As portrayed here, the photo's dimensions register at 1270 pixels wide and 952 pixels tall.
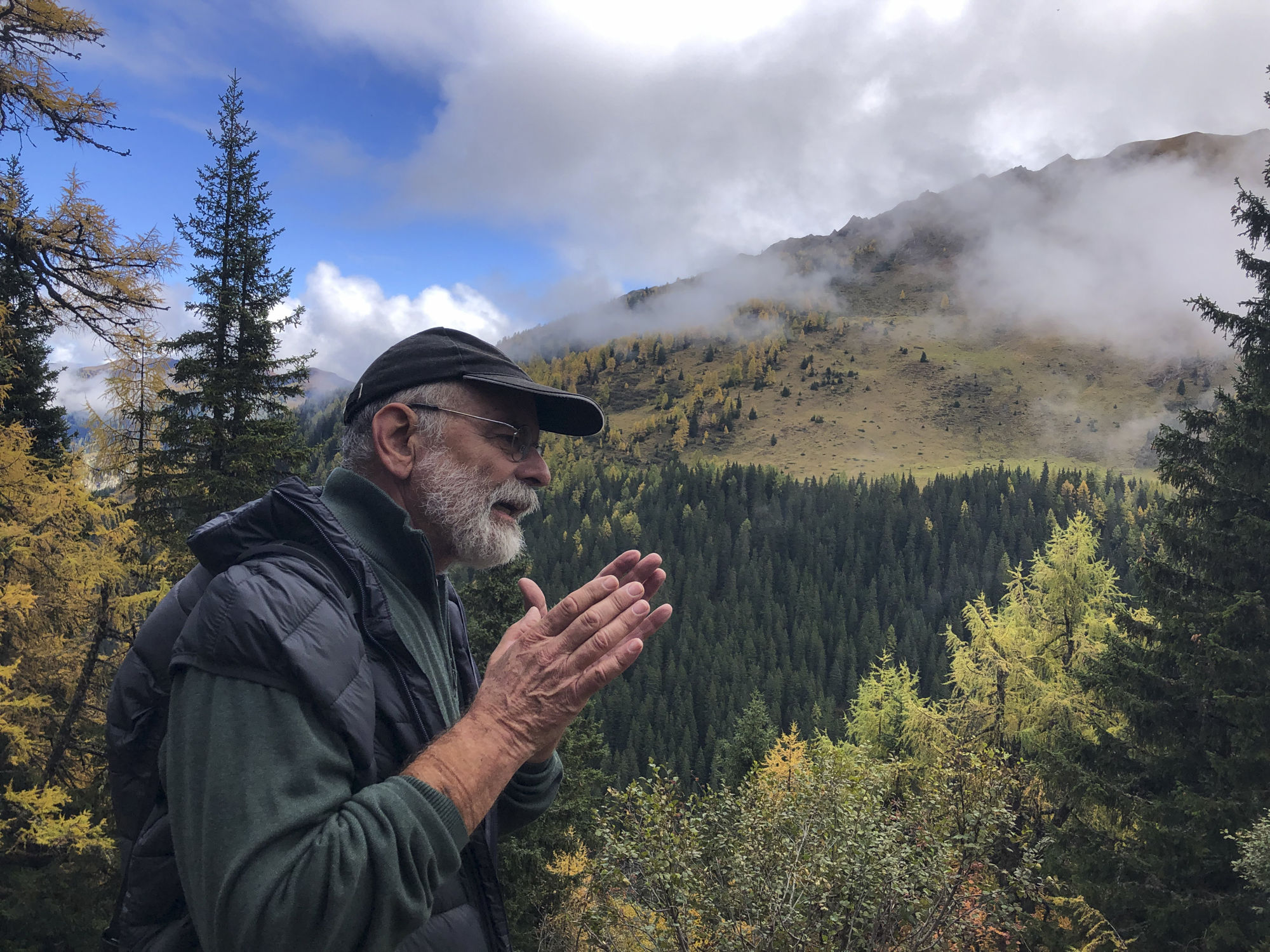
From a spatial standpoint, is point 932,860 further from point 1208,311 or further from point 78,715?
point 78,715

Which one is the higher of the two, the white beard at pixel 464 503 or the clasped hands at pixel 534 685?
the white beard at pixel 464 503

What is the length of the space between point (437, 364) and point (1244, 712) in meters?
13.2

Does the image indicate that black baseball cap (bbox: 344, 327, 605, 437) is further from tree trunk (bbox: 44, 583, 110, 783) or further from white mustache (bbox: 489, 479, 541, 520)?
tree trunk (bbox: 44, 583, 110, 783)

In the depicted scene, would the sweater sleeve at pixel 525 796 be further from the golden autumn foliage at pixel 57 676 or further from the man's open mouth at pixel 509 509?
the golden autumn foliage at pixel 57 676

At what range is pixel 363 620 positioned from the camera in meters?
2.01

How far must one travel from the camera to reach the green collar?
2.33m

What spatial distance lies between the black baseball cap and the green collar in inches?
12.5

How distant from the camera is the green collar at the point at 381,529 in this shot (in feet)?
7.65

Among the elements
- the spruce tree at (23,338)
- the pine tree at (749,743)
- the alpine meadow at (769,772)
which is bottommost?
the pine tree at (749,743)

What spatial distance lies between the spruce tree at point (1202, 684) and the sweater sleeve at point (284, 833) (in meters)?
12.7

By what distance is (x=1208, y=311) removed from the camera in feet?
43.5

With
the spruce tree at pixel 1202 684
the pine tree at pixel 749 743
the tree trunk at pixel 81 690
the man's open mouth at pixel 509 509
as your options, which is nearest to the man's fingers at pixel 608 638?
the man's open mouth at pixel 509 509

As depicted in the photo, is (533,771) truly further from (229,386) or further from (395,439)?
(229,386)

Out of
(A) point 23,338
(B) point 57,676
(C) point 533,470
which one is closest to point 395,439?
(C) point 533,470
